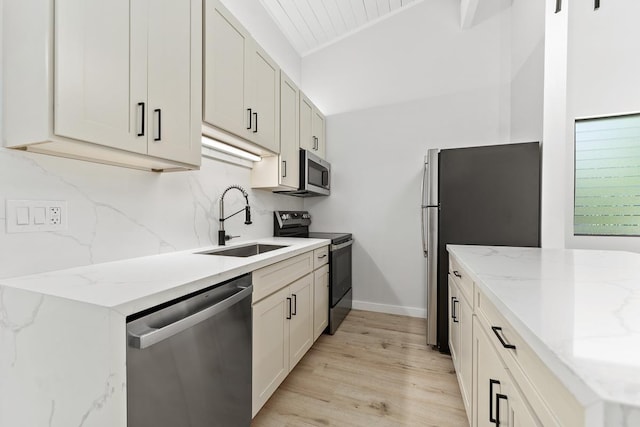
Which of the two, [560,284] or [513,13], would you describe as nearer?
[560,284]

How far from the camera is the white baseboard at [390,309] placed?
3062mm

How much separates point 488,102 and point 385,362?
2.67 meters

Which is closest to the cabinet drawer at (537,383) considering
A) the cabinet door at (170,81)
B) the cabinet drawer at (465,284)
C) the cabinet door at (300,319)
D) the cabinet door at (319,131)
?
the cabinet drawer at (465,284)

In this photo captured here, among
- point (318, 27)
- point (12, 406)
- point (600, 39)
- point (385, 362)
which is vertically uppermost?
point (318, 27)

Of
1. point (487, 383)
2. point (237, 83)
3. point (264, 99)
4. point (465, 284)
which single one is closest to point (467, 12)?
point (264, 99)

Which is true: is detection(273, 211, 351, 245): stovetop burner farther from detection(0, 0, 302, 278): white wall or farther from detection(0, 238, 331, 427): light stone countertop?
detection(0, 238, 331, 427): light stone countertop

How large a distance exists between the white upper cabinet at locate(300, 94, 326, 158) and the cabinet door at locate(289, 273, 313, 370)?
1.43m

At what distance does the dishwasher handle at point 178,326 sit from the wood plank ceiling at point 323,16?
2878 millimetres

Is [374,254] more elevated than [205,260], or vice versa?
[205,260]

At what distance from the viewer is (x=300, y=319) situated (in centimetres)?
196

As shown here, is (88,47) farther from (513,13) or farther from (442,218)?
(513,13)

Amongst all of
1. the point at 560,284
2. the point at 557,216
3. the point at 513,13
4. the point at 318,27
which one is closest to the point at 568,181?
the point at 557,216

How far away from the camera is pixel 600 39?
2295 mm

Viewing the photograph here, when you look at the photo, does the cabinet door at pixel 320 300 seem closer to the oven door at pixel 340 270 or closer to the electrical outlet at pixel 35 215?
the oven door at pixel 340 270
